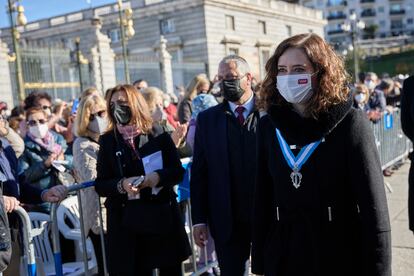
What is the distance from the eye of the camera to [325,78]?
233 centimetres

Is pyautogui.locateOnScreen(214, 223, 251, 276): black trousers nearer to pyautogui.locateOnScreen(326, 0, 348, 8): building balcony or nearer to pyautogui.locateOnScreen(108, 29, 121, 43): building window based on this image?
pyautogui.locateOnScreen(108, 29, 121, 43): building window

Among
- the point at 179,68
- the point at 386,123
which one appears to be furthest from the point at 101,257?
the point at 179,68

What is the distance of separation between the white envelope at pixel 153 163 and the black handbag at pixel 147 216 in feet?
0.36

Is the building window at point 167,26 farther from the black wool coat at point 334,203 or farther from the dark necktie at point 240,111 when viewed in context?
the black wool coat at point 334,203

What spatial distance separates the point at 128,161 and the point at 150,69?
25709 mm

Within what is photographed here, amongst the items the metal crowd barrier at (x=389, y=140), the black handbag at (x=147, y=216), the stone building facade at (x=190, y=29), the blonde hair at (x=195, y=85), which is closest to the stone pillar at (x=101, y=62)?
the stone building facade at (x=190, y=29)

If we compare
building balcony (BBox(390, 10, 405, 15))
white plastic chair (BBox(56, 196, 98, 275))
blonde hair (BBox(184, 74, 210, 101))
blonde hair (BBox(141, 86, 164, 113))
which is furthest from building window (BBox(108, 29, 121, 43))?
building balcony (BBox(390, 10, 405, 15))

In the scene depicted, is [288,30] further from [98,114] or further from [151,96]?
[98,114]

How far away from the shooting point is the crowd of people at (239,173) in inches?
88.4

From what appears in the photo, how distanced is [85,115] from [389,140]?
700 cm

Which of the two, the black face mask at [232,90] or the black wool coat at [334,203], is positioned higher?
→ the black face mask at [232,90]

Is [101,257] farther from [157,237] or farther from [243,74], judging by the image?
[243,74]

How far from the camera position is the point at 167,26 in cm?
4425

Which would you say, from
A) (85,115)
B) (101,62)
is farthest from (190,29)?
(85,115)
